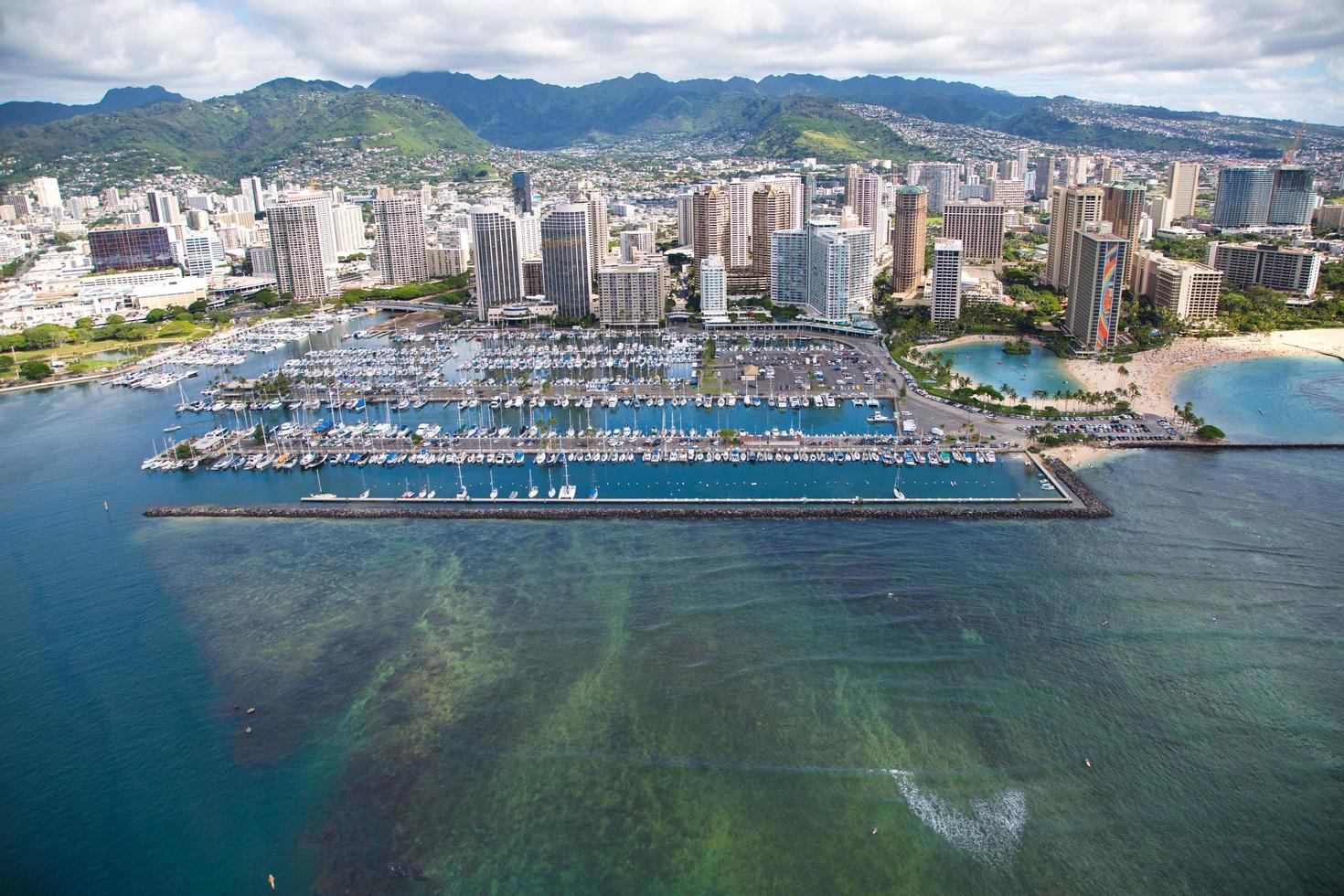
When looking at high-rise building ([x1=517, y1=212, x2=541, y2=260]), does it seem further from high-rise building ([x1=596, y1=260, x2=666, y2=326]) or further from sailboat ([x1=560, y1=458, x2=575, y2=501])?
sailboat ([x1=560, y1=458, x2=575, y2=501])

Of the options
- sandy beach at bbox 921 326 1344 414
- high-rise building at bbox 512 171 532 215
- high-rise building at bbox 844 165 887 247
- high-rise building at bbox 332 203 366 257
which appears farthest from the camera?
high-rise building at bbox 512 171 532 215

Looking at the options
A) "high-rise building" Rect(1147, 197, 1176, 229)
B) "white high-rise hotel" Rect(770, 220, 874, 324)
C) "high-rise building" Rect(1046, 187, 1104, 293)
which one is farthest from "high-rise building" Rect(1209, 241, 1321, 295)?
"high-rise building" Rect(1147, 197, 1176, 229)

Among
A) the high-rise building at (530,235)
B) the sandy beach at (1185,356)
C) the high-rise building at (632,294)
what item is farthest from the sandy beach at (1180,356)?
the high-rise building at (530,235)

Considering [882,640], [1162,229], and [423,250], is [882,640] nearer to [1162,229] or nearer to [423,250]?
[423,250]

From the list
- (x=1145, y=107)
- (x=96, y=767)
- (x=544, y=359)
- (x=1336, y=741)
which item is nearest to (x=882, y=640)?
(x=1336, y=741)

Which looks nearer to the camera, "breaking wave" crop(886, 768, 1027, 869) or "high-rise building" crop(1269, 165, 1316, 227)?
"breaking wave" crop(886, 768, 1027, 869)

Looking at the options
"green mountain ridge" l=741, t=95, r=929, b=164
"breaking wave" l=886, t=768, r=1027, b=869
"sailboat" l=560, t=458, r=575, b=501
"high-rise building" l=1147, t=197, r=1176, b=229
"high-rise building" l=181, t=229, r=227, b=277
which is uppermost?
"green mountain ridge" l=741, t=95, r=929, b=164

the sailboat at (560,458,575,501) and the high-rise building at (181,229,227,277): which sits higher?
the high-rise building at (181,229,227,277)
